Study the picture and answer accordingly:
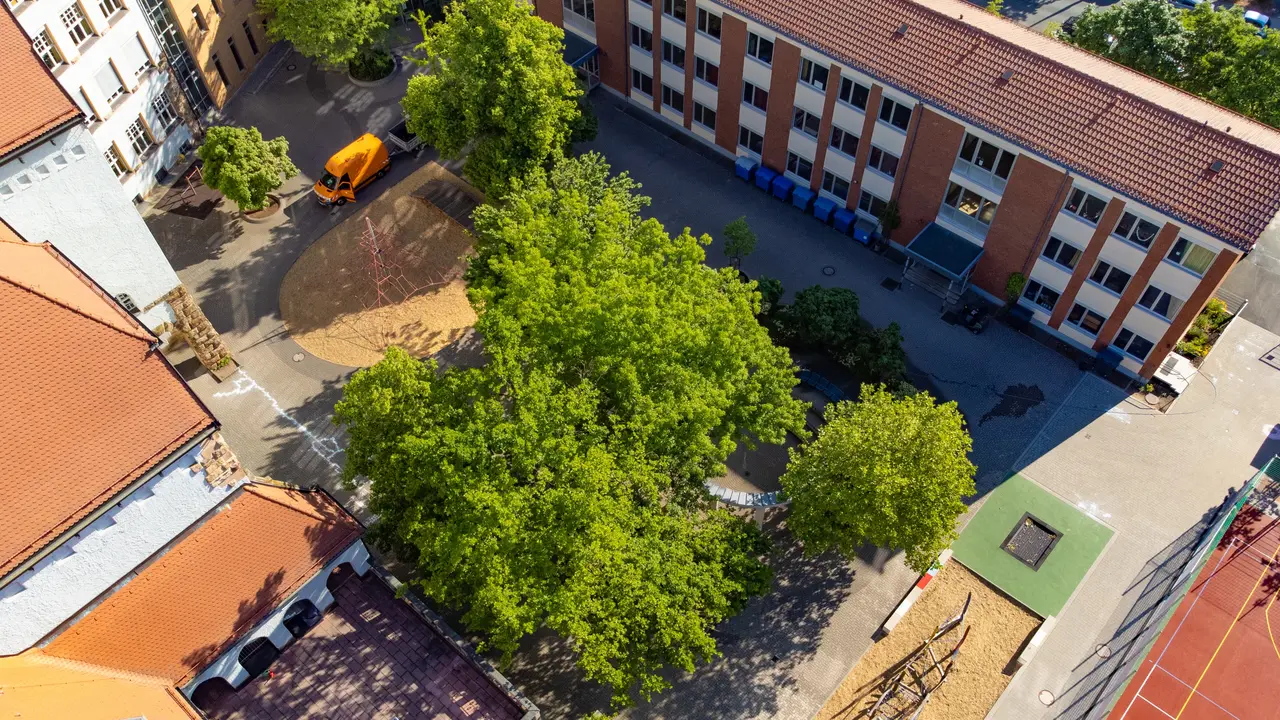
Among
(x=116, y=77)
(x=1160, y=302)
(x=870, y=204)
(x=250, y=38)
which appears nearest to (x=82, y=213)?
(x=116, y=77)

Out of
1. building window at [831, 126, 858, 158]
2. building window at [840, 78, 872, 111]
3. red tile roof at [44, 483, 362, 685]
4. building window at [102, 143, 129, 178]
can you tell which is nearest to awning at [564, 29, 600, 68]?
building window at [831, 126, 858, 158]

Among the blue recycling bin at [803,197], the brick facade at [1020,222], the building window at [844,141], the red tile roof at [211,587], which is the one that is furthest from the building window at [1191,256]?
the red tile roof at [211,587]

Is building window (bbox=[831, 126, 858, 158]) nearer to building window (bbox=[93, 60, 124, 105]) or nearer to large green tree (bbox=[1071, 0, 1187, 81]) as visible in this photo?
large green tree (bbox=[1071, 0, 1187, 81])

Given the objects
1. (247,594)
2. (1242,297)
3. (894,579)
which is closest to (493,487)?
(247,594)

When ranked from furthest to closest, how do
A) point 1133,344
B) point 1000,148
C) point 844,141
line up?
point 844,141, point 1133,344, point 1000,148

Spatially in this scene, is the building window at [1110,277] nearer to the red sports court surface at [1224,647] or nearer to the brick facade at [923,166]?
Answer: the brick facade at [923,166]

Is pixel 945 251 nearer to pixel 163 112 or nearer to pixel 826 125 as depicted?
pixel 826 125

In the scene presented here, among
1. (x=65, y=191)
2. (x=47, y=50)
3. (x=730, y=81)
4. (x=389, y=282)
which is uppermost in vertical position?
(x=47, y=50)
